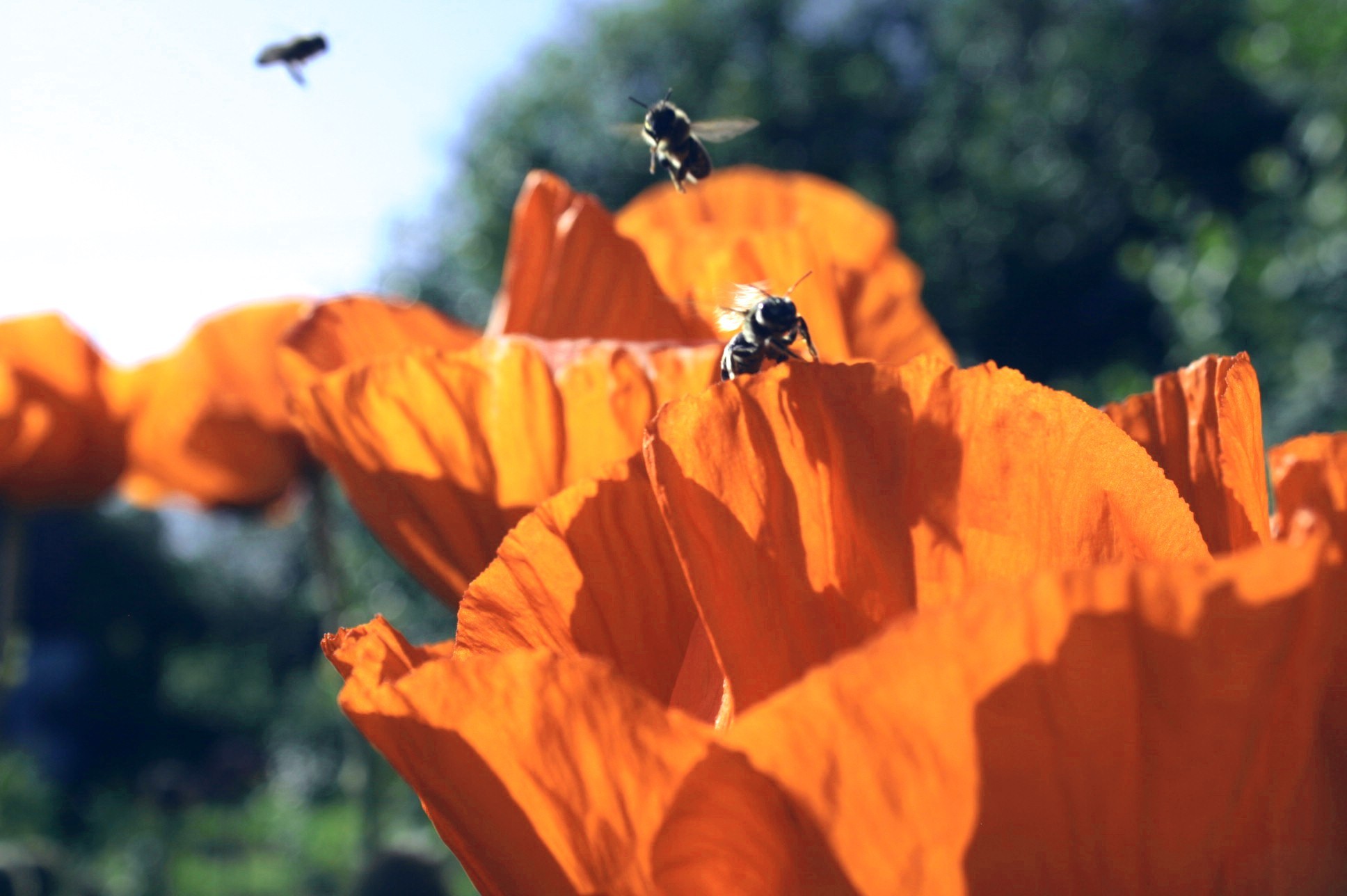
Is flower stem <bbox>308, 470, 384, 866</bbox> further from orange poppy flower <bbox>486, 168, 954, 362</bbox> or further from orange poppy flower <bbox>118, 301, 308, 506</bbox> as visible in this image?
orange poppy flower <bbox>486, 168, 954, 362</bbox>

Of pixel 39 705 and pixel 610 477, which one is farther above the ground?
pixel 39 705

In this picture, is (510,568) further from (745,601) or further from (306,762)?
(306,762)

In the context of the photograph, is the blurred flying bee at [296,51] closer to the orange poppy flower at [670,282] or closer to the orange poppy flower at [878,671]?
the orange poppy flower at [670,282]

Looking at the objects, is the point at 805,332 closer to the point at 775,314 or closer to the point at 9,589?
the point at 775,314

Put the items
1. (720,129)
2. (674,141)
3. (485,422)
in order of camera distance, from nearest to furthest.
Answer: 1. (485,422)
2. (674,141)
3. (720,129)

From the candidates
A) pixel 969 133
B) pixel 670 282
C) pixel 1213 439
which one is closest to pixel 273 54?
pixel 670 282

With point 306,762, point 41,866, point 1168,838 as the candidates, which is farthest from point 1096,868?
point 306,762

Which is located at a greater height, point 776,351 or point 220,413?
point 220,413
